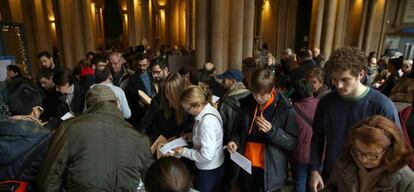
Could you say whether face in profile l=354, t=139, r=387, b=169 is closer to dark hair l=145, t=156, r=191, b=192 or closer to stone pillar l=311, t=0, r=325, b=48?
dark hair l=145, t=156, r=191, b=192

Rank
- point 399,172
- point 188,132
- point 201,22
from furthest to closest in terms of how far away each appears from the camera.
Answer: point 201,22 < point 188,132 < point 399,172

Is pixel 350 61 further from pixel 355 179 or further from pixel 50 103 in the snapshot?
pixel 50 103

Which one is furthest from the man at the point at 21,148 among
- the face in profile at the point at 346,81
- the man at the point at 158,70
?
the face in profile at the point at 346,81

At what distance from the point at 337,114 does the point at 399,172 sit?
0.68m

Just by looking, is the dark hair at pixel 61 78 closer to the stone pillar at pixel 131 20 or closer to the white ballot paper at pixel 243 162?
the white ballot paper at pixel 243 162

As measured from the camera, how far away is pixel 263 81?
2082 millimetres

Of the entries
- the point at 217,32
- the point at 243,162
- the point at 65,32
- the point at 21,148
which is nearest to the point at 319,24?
the point at 217,32

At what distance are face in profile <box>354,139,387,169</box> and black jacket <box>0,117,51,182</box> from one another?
2050 mm

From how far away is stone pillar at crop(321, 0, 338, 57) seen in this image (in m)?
11.1

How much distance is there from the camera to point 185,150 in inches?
96.0

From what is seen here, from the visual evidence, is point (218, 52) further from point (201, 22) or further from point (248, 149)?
point (248, 149)

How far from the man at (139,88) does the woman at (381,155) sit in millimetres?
Result: 2985

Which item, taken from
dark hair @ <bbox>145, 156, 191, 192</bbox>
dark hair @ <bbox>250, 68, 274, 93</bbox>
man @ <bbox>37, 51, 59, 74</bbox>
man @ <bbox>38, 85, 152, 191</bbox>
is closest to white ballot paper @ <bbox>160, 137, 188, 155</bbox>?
man @ <bbox>38, 85, 152, 191</bbox>

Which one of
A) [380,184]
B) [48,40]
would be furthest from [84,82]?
[48,40]
